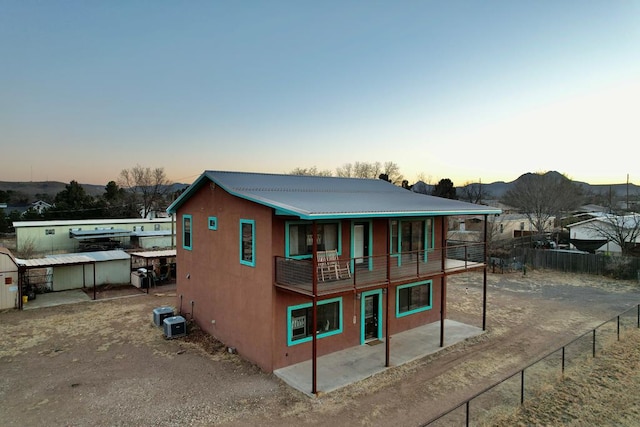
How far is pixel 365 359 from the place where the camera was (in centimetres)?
1173

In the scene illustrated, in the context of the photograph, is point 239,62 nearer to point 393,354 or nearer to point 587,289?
point 393,354

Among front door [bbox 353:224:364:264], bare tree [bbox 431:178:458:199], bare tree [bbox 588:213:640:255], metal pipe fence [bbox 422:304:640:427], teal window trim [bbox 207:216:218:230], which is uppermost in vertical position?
bare tree [bbox 431:178:458:199]

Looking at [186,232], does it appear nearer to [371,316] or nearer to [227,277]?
[227,277]

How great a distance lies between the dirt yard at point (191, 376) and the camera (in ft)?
28.0

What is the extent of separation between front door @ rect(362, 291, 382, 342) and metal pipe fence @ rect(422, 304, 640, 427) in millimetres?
4516

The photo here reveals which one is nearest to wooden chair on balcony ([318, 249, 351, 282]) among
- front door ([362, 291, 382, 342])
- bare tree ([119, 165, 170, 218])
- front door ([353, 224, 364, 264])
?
front door ([353, 224, 364, 264])

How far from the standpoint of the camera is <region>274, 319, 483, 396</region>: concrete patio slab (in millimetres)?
10209

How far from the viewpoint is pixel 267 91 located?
24.1m

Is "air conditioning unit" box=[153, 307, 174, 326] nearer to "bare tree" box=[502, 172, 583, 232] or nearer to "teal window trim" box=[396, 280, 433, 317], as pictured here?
"teal window trim" box=[396, 280, 433, 317]

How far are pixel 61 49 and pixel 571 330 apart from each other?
2784 cm

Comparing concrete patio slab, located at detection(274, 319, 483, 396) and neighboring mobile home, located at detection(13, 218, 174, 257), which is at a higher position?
neighboring mobile home, located at detection(13, 218, 174, 257)

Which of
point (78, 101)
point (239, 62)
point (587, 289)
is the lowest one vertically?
point (587, 289)

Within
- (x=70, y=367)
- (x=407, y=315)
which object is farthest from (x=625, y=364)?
(x=70, y=367)

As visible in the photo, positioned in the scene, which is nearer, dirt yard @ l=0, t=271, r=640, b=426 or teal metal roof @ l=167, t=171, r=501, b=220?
dirt yard @ l=0, t=271, r=640, b=426
